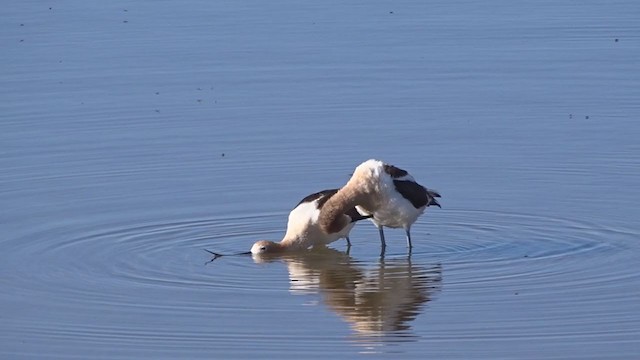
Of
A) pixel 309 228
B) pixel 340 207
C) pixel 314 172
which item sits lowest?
pixel 309 228

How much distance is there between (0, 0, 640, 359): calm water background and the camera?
11.0 meters

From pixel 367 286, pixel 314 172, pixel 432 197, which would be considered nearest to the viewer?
pixel 367 286

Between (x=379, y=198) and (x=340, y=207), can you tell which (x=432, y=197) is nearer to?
(x=379, y=198)

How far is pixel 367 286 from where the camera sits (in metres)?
12.4

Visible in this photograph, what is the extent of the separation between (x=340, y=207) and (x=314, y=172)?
7.34 ft

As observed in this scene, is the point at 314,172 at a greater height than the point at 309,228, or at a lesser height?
greater

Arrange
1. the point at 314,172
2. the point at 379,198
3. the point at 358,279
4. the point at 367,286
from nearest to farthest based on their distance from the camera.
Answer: the point at 367,286 < the point at 358,279 < the point at 379,198 < the point at 314,172

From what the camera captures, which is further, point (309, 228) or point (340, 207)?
point (309, 228)

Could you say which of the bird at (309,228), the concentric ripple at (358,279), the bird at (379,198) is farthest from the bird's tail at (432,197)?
the bird at (309,228)

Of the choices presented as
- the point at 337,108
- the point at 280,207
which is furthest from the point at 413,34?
the point at 280,207

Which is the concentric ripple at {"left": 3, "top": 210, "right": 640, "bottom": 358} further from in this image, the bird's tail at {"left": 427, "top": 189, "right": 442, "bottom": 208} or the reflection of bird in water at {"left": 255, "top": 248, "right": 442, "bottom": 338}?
the bird's tail at {"left": 427, "top": 189, "right": 442, "bottom": 208}

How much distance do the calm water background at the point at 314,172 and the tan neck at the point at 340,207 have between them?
0.98ft

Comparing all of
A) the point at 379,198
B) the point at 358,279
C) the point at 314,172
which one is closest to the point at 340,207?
the point at 379,198

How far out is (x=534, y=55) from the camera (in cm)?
1986
